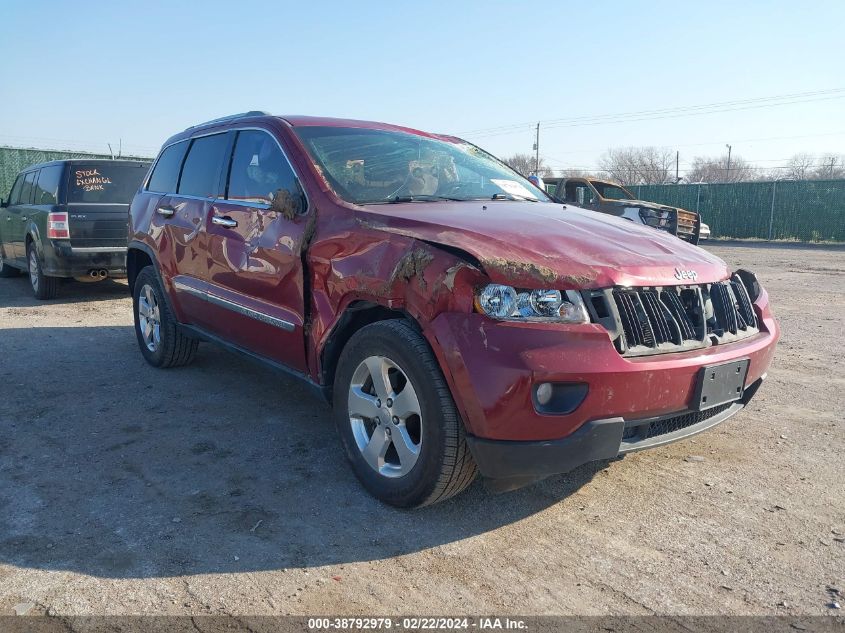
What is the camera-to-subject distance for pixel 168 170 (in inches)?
215

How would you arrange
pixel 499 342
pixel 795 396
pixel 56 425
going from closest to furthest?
pixel 499 342
pixel 56 425
pixel 795 396

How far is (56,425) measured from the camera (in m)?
4.31

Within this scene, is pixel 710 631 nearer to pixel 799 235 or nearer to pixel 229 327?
pixel 229 327

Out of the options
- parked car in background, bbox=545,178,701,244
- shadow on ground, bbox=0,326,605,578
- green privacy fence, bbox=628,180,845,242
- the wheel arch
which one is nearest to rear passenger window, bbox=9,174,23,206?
shadow on ground, bbox=0,326,605,578

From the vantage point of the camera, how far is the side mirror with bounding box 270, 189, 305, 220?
11.9ft

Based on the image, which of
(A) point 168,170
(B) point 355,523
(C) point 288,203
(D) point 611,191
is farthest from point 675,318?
(D) point 611,191

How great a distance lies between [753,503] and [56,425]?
3.99 m

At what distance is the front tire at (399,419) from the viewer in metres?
2.83

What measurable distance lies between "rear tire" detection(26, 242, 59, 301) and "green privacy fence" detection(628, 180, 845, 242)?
22385 millimetres

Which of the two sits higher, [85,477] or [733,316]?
[733,316]

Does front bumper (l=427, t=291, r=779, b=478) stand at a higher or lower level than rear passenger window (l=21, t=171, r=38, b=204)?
lower

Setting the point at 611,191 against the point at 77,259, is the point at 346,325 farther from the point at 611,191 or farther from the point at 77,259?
the point at 611,191

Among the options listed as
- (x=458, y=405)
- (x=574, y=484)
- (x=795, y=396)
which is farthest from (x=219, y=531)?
(x=795, y=396)

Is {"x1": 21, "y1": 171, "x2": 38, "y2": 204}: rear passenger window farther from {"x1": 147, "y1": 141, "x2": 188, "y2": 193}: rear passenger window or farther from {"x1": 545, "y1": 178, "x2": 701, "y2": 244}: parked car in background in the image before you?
{"x1": 545, "y1": 178, "x2": 701, "y2": 244}: parked car in background
